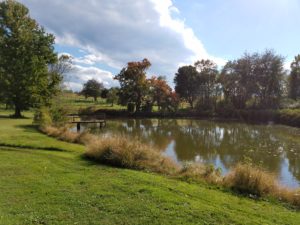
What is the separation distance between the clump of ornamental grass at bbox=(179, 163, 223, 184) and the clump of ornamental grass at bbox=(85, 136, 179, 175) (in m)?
0.35

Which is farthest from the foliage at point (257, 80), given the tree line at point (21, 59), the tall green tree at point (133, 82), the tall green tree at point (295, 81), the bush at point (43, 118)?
the bush at point (43, 118)

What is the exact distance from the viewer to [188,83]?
2190 inches

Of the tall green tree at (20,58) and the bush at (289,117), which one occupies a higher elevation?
the tall green tree at (20,58)

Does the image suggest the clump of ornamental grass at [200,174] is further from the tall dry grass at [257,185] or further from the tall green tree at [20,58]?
the tall green tree at [20,58]

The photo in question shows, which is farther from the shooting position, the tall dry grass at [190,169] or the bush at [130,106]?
the bush at [130,106]

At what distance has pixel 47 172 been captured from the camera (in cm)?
752

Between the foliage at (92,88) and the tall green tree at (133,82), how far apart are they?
2248 cm

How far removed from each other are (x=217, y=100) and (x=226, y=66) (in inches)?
242

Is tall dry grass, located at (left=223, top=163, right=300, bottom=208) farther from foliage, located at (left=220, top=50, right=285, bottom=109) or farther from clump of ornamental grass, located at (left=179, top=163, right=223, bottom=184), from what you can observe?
foliage, located at (left=220, top=50, right=285, bottom=109)

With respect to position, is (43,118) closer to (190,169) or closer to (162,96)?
(190,169)

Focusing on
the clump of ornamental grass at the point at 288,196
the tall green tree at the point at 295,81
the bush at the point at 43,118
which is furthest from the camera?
the tall green tree at the point at 295,81

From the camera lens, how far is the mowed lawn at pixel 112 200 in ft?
15.9

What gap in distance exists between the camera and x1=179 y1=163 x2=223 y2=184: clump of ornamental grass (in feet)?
27.0

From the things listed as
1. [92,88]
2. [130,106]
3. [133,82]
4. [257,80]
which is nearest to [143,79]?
[133,82]
